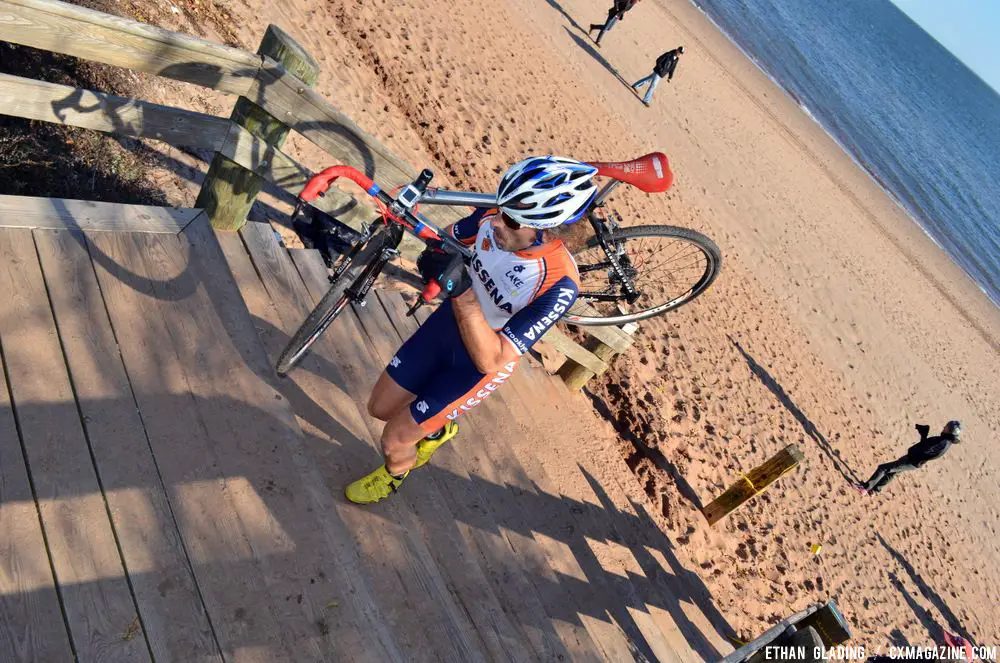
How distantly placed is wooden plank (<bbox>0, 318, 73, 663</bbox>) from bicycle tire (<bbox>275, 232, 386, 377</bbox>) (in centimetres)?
148

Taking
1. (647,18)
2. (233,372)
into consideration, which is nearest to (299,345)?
(233,372)

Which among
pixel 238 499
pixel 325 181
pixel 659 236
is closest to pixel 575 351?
pixel 659 236

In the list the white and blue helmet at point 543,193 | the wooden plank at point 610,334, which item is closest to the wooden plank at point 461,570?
the white and blue helmet at point 543,193

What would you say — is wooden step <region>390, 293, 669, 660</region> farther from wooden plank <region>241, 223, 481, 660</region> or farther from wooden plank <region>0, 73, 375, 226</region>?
wooden plank <region>0, 73, 375, 226</region>

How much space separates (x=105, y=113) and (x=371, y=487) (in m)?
2.61

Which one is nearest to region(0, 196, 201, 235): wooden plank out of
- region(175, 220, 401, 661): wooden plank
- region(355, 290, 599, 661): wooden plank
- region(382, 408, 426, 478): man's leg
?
region(175, 220, 401, 661): wooden plank

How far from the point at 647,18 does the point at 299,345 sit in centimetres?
2341

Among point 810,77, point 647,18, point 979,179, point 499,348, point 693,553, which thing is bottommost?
point 693,553

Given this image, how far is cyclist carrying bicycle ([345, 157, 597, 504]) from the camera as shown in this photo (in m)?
3.12

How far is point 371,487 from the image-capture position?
143 inches

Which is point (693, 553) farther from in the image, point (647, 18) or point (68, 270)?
point (647, 18)

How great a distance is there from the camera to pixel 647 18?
23.3 metres

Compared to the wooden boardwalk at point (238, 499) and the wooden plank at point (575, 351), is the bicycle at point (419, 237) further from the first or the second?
the wooden boardwalk at point (238, 499)

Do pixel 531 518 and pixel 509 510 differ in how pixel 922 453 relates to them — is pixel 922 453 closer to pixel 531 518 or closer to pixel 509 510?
pixel 531 518
